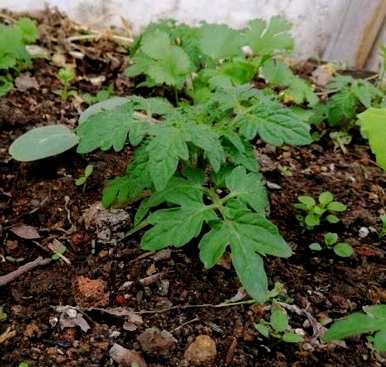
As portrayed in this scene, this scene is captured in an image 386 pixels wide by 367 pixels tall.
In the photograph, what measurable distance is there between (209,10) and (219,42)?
2.35 ft

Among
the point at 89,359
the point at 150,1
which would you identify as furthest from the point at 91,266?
the point at 150,1

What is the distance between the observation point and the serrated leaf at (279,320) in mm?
1419

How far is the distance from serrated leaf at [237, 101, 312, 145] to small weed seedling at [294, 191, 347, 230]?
1.09 feet

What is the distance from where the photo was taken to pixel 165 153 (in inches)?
52.1

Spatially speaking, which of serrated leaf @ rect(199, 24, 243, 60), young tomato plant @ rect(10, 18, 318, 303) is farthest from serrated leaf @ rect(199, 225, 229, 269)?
serrated leaf @ rect(199, 24, 243, 60)

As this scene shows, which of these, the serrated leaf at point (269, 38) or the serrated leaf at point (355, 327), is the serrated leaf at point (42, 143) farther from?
the serrated leaf at point (355, 327)

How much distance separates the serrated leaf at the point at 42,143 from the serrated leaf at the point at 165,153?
1.73 feet

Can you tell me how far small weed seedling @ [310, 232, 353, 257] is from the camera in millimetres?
1652

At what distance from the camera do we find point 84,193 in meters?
1.78

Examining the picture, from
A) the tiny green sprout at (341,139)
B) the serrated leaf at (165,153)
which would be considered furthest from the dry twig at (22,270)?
the tiny green sprout at (341,139)

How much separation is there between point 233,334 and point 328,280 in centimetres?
34

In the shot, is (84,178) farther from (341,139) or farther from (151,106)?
(341,139)

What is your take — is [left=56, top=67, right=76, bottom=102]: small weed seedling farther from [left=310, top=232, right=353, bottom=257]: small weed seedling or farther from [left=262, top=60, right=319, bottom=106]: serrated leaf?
[left=310, top=232, right=353, bottom=257]: small weed seedling

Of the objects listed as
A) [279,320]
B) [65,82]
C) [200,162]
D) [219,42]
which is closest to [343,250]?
[279,320]
